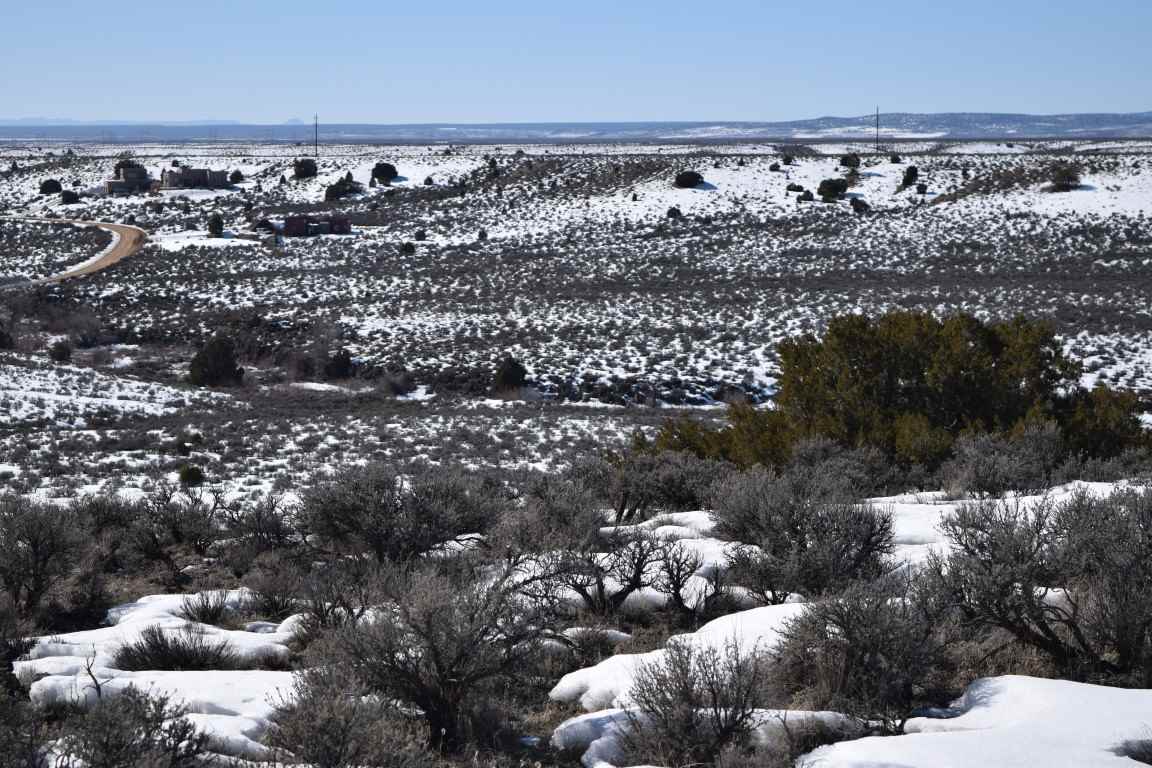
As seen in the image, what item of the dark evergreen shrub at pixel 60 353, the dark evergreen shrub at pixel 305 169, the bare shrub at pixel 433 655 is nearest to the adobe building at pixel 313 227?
the dark evergreen shrub at pixel 305 169

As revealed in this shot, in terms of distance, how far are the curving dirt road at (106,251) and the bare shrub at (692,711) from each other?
4358cm

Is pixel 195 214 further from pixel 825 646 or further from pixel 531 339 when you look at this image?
pixel 825 646

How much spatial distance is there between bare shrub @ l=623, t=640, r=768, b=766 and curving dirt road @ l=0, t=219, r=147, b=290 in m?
43.6

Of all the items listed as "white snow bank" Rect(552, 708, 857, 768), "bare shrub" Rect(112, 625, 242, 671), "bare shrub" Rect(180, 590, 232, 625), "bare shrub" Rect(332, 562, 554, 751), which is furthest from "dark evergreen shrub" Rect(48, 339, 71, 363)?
"white snow bank" Rect(552, 708, 857, 768)

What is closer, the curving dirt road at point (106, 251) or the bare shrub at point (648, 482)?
the bare shrub at point (648, 482)

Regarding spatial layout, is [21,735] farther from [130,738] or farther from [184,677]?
[184,677]

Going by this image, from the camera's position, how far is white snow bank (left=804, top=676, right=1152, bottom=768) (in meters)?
4.21

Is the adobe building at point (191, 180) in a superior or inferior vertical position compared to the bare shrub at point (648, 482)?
superior

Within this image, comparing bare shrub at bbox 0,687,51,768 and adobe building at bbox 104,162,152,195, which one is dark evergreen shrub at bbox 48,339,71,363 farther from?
adobe building at bbox 104,162,152,195

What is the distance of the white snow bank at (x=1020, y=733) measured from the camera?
421cm

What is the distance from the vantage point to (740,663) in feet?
15.3

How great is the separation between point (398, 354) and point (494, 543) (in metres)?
22.2

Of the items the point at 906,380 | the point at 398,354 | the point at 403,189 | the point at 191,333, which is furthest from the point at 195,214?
the point at 906,380

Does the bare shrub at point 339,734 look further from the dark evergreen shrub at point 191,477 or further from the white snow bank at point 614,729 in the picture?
the dark evergreen shrub at point 191,477
